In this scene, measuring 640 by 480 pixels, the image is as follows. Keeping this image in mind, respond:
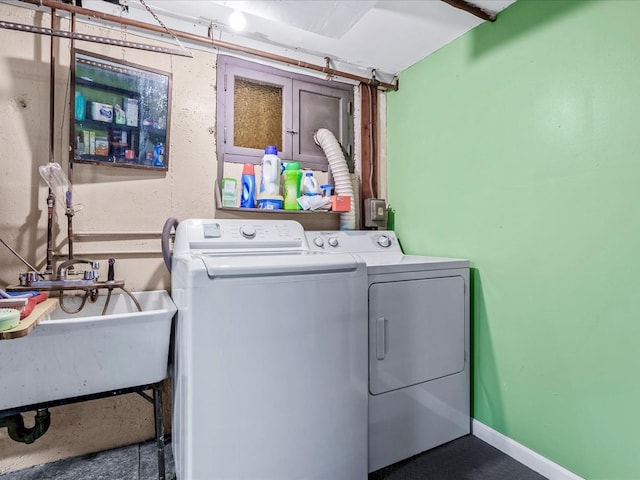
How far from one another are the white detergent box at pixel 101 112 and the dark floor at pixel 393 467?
1.72 m

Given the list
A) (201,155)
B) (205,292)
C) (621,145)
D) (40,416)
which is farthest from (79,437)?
(621,145)

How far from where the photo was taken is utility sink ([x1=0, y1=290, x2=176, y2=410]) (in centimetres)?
118

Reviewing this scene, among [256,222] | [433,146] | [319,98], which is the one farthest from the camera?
[319,98]

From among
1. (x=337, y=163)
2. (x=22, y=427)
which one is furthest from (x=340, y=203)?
(x=22, y=427)

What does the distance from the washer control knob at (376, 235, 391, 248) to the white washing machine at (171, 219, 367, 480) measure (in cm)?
91

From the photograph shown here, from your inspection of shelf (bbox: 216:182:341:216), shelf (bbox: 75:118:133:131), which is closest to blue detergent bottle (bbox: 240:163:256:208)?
shelf (bbox: 216:182:341:216)

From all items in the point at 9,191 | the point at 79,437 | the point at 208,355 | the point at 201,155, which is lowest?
the point at 79,437

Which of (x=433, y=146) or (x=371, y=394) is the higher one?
(x=433, y=146)

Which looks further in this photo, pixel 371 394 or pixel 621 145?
pixel 371 394

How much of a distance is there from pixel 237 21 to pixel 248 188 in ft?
3.07

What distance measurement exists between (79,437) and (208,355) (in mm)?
1165

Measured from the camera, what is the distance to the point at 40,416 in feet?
4.67

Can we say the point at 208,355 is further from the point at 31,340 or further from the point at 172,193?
the point at 172,193

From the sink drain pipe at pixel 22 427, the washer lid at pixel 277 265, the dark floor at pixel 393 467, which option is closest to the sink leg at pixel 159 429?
the dark floor at pixel 393 467
